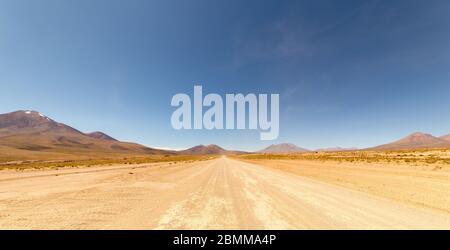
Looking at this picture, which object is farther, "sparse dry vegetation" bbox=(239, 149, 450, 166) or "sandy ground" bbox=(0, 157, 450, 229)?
"sparse dry vegetation" bbox=(239, 149, 450, 166)

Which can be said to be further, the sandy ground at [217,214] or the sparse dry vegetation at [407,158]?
the sparse dry vegetation at [407,158]

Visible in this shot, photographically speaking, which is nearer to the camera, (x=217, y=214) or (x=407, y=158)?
(x=217, y=214)

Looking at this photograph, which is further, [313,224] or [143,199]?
[143,199]

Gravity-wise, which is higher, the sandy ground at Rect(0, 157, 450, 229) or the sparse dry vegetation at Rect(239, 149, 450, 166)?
A: the sandy ground at Rect(0, 157, 450, 229)

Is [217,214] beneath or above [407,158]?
above

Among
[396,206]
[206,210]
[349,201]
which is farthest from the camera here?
[349,201]

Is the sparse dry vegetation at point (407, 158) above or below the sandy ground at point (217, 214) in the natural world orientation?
below

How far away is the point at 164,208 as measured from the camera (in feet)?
27.5
